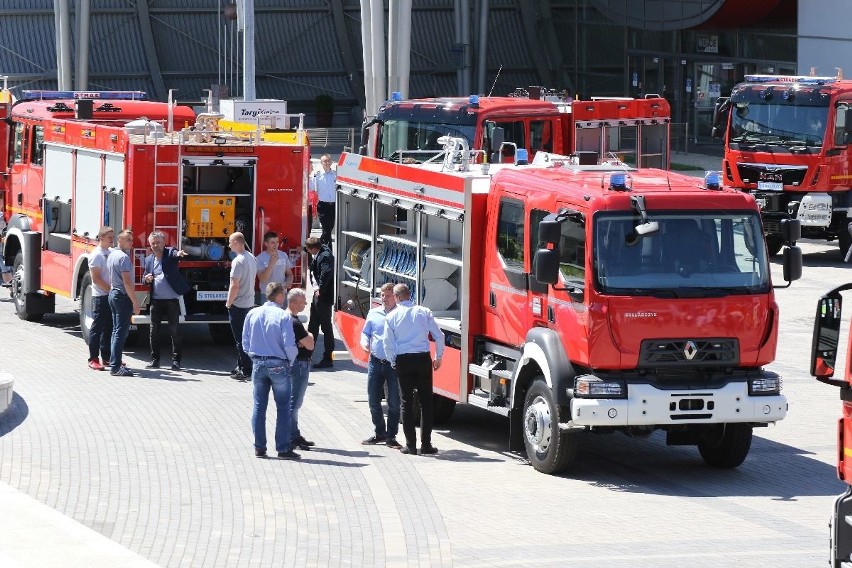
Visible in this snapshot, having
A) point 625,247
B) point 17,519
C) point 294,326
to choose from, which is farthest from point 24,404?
point 625,247

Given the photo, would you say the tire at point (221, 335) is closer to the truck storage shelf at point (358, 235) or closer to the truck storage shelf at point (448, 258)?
the truck storage shelf at point (358, 235)

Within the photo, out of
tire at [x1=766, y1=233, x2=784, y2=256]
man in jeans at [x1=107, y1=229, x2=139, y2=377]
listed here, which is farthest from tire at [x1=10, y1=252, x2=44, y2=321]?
tire at [x1=766, y1=233, x2=784, y2=256]

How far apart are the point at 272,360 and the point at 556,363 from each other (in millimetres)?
2525

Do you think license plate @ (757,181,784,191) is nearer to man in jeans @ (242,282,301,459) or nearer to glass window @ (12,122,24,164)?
glass window @ (12,122,24,164)

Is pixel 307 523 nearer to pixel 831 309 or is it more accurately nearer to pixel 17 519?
pixel 17 519

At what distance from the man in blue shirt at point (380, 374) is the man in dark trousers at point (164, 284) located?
4.25 m

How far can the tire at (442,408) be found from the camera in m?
16.6

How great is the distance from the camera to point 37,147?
74.3ft

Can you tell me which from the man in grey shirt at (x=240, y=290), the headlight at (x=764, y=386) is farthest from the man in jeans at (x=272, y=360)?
the headlight at (x=764, y=386)

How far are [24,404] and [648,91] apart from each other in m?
38.2

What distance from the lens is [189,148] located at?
63.7 ft

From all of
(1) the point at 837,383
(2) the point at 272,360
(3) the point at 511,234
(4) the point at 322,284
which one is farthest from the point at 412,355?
(1) the point at 837,383

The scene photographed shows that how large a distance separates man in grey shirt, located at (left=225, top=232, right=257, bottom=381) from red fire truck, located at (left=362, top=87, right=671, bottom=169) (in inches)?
229

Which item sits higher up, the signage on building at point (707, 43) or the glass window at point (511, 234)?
the signage on building at point (707, 43)
